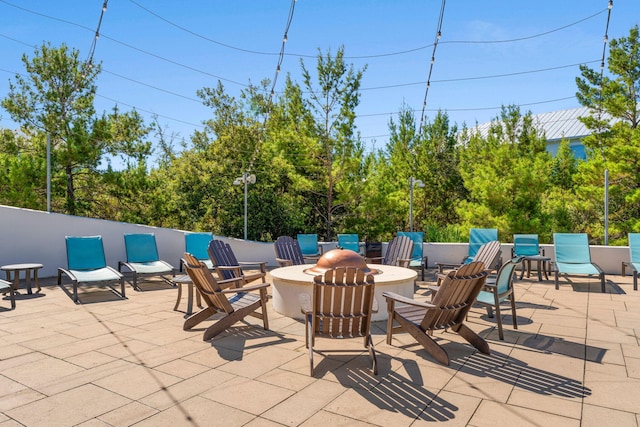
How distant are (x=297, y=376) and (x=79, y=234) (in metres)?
6.87

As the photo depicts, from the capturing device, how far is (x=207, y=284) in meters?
4.33

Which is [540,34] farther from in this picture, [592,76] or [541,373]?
[541,373]

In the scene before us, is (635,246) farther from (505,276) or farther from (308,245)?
(308,245)

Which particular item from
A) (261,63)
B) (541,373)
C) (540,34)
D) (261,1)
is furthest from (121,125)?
(541,373)

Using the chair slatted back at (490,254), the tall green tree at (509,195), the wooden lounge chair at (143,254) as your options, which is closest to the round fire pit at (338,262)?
the chair slatted back at (490,254)

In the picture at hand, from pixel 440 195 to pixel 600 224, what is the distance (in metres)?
5.08

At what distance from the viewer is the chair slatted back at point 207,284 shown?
427cm

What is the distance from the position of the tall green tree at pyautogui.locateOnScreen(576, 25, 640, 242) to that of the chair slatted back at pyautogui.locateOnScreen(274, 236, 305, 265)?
9329mm

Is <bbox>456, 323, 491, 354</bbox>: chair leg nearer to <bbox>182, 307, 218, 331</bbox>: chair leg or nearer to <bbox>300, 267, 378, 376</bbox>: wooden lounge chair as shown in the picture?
<bbox>300, 267, 378, 376</bbox>: wooden lounge chair

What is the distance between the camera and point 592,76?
13914 mm

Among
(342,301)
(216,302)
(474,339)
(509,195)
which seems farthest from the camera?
(509,195)

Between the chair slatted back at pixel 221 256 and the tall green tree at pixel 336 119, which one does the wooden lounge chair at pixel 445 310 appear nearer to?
the chair slatted back at pixel 221 256

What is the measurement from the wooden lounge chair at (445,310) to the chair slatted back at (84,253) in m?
5.27

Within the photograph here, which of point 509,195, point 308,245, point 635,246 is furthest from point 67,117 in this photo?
point 635,246
